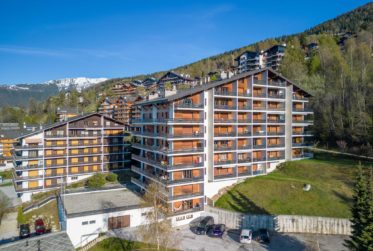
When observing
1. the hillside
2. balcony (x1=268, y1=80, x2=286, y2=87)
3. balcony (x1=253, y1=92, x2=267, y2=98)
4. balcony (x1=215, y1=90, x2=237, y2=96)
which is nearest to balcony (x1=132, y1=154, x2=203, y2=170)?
balcony (x1=215, y1=90, x2=237, y2=96)

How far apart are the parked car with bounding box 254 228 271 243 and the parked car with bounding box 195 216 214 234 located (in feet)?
18.8

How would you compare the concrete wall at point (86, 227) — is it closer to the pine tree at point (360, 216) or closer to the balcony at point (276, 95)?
the pine tree at point (360, 216)

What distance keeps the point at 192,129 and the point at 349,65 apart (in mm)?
50784

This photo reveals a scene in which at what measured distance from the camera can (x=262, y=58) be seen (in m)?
121

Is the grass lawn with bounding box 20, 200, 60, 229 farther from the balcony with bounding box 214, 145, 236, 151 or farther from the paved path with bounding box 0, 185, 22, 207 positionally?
the balcony with bounding box 214, 145, 236, 151

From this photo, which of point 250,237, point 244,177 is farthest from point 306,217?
point 244,177

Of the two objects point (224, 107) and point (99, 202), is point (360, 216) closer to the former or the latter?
point (224, 107)

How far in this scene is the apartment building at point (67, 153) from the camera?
5206cm

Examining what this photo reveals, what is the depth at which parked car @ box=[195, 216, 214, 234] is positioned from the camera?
33031 mm

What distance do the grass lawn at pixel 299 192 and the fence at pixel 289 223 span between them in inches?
46.1

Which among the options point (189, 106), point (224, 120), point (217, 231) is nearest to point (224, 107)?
point (224, 120)

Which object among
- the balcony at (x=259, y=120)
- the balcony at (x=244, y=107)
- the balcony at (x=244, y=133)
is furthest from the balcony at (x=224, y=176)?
the balcony at (x=244, y=107)

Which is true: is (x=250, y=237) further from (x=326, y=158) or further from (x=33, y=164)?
(x=33, y=164)

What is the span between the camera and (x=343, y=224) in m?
31.6
